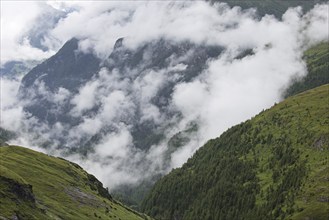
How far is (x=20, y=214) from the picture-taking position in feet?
396

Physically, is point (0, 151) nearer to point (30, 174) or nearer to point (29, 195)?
point (30, 174)

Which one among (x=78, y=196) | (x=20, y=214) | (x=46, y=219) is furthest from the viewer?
(x=78, y=196)

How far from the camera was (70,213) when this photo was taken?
153m

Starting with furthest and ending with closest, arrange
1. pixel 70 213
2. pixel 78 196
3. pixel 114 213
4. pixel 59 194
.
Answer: pixel 114 213 < pixel 78 196 < pixel 59 194 < pixel 70 213

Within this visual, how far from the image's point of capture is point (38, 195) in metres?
156

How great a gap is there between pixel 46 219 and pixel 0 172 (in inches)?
677

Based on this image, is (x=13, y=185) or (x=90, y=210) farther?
(x=90, y=210)

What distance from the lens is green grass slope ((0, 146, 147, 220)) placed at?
126688 millimetres

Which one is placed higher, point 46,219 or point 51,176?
point 51,176

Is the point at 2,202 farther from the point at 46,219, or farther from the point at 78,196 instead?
the point at 78,196

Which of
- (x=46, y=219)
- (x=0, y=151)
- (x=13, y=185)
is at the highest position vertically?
(x=0, y=151)

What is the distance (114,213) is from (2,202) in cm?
8035

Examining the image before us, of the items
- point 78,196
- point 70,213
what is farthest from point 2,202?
point 78,196

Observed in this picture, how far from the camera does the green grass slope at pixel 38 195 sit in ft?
416
